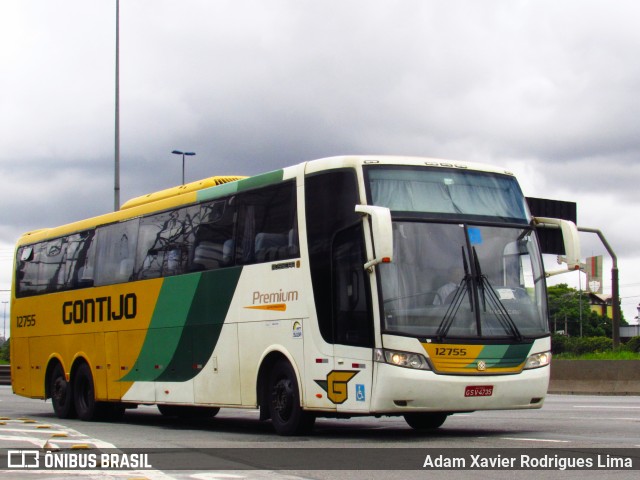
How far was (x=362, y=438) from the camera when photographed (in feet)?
46.4

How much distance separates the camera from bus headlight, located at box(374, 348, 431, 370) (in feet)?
42.1

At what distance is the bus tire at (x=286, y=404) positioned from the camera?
14164mm

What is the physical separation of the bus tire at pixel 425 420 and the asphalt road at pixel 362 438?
0.16 metres

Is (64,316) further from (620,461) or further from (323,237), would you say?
(620,461)

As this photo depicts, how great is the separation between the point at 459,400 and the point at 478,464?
265 centimetres

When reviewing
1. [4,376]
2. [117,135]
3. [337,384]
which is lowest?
[4,376]

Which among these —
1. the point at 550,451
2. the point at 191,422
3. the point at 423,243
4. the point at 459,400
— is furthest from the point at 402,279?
the point at 191,422

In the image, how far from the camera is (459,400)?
13.0 m

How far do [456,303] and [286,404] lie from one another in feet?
9.24

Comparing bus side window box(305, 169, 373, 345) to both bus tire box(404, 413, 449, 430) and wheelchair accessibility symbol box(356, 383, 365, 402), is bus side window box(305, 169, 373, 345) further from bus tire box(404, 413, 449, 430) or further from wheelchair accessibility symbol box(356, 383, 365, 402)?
bus tire box(404, 413, 449, 430)

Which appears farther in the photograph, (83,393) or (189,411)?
(83,393)

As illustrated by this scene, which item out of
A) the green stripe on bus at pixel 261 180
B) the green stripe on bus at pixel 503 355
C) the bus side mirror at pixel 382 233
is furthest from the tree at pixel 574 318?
the bus side mirror at pixel 382 233

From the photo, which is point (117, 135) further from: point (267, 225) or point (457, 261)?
point (457, 261)

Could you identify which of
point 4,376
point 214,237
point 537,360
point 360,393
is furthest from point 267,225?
point 4,376
